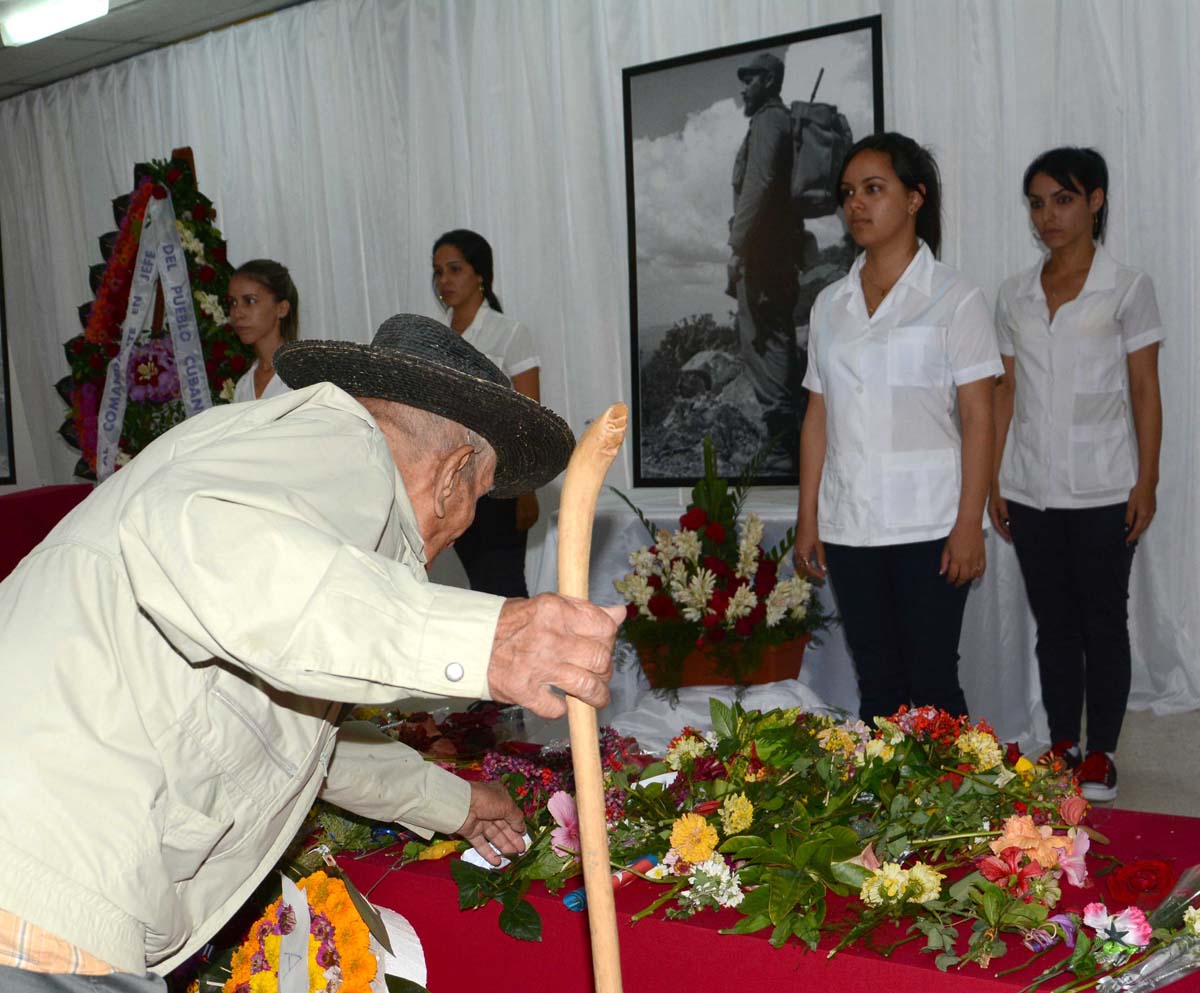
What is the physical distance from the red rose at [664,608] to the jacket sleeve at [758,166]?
1.83m

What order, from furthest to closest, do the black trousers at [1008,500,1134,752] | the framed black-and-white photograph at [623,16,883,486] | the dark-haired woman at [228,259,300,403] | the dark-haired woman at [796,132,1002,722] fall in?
the framed black-and-white photograph at [623,16,883,486] < the dark-haired woman at [228,259,300,403] < the black trousers at [1008,500,1134,752] < the dark-haired woman at [796,132,1002,722]

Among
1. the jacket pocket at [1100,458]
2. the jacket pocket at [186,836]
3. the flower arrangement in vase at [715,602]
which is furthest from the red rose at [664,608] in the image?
the jacket pocket at [186,836]

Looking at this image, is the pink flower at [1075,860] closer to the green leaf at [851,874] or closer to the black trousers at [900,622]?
the green leaf at [851,874]

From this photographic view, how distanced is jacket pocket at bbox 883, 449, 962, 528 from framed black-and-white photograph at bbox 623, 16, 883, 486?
1422 mm

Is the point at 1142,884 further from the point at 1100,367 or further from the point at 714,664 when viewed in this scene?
the point at 1100,367

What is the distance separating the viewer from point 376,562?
102 centimetres

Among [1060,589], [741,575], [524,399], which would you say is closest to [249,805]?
[524,399]

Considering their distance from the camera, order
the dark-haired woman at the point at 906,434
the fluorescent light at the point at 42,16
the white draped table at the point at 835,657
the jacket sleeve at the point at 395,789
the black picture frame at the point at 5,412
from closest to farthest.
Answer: the jacket sleeve at the point at 395,789, the dark-haired woman at the point at 906,434, the white draped table at the point at 835,657, the fluorescent light at the point at 42,16, the black picture frame at the point at 5,412

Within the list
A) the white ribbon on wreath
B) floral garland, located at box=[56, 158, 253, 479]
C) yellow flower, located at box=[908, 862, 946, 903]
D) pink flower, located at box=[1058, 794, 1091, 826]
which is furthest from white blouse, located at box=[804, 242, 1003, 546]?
the white ribbon on wreath

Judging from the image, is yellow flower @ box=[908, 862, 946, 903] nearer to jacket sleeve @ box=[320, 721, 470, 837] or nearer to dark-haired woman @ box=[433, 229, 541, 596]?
jacket sleeve @ box=[320, 721, 470, 837]

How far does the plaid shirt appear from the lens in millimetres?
1084

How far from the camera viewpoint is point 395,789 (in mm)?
1721

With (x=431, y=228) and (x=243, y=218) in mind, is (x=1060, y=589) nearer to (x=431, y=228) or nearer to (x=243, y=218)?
(x=431, y=228)

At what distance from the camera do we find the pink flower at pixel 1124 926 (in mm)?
Result: 1271
